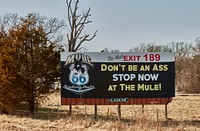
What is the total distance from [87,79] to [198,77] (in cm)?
3457

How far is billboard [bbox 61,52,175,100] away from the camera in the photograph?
17.1 m

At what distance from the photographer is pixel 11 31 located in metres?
18.1

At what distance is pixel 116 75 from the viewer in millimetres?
17250

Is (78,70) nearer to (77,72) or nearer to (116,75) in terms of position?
(77,72)

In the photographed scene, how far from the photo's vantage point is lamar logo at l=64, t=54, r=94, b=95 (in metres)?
17.1

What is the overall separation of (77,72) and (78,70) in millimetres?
109

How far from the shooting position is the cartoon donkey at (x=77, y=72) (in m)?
17.1

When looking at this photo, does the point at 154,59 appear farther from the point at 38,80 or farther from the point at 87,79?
the point at 38,80

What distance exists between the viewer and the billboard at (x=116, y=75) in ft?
56.0

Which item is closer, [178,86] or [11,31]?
[11,31]

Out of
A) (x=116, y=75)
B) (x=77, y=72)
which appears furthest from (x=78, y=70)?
(x=116, y=75)

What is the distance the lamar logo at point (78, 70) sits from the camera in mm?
17062

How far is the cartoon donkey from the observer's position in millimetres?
17062

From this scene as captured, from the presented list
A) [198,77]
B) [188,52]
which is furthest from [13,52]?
[188,52]
